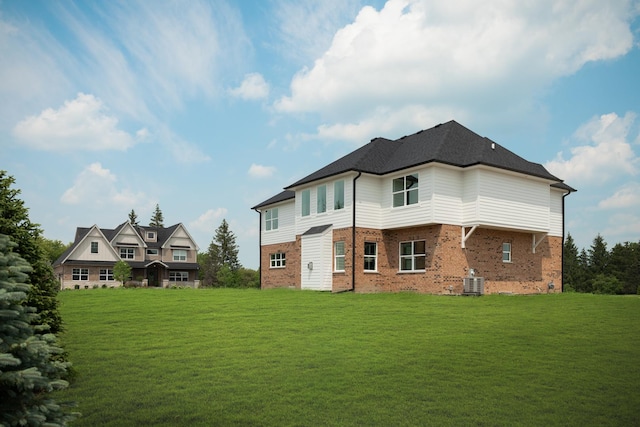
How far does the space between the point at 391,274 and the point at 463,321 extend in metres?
10.8

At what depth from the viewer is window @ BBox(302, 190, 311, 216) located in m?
29.5

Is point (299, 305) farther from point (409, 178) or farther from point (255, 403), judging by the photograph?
point (255, 403)

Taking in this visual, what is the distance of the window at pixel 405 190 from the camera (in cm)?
2505

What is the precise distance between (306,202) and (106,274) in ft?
106

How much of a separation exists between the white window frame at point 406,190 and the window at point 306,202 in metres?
5.16

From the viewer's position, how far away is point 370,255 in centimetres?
2619

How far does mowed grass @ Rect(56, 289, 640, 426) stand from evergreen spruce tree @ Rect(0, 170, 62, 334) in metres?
1.39

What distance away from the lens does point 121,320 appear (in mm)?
15781

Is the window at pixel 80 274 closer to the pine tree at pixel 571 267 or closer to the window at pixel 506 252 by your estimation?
the window at pixel 506 252

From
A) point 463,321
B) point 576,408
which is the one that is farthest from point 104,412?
point 463,321

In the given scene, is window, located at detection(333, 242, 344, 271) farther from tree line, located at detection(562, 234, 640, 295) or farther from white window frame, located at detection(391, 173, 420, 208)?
tree line, located at detection(562, 234, 640, 295)

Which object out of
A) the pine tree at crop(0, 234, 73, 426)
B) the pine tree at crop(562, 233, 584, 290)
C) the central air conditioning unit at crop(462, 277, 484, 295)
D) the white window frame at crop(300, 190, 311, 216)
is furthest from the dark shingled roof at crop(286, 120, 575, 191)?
the pine tree at crop(562, 233, 584, 290)

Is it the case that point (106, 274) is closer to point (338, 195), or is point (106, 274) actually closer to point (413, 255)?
point (338, 195)

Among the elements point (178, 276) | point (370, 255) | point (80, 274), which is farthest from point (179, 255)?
point (370, 255)
